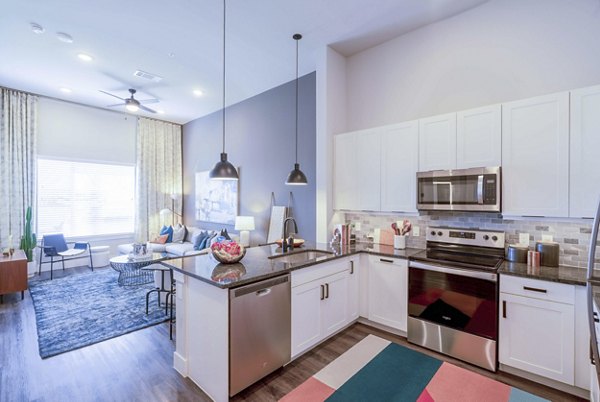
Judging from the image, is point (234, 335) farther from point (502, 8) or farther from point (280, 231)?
point (502, 8)

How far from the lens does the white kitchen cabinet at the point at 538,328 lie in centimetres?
207

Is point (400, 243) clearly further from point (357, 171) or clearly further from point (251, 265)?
point (251, 265)

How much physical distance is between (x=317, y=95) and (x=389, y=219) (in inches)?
Result: 79.7

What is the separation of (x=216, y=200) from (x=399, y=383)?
514 cm

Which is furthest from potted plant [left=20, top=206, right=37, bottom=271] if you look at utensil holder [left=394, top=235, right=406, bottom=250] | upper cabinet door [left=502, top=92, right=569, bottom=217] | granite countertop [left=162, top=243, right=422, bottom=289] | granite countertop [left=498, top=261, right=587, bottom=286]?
upper cabinet door [left=502, top=92, right=569, bottom=217]

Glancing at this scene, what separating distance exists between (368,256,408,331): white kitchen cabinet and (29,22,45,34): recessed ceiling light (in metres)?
4.84

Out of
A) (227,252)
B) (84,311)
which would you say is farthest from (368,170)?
(84,311)

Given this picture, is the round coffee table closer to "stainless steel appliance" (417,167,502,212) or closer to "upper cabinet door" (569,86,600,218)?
"stainless steel appliance" (417,167,502,212)

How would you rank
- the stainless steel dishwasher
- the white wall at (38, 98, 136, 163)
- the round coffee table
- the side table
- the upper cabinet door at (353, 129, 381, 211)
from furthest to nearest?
the white wall at (38, 98, 136, 163), the round coffee table, the side table, the upper cabinet door at (353, 129, 381, 211), the stainless steel dishwasher

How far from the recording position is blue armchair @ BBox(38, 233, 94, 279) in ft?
17.4

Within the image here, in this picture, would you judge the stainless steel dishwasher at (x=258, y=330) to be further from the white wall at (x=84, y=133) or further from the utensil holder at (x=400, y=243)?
the white wall at (x=84, y=133)

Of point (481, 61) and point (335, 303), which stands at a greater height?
point (481, 61)

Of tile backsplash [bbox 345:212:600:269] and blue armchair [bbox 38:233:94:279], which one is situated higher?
tile backsplash [bbox 345:212:600:269]

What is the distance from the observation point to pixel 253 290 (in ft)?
6.89
